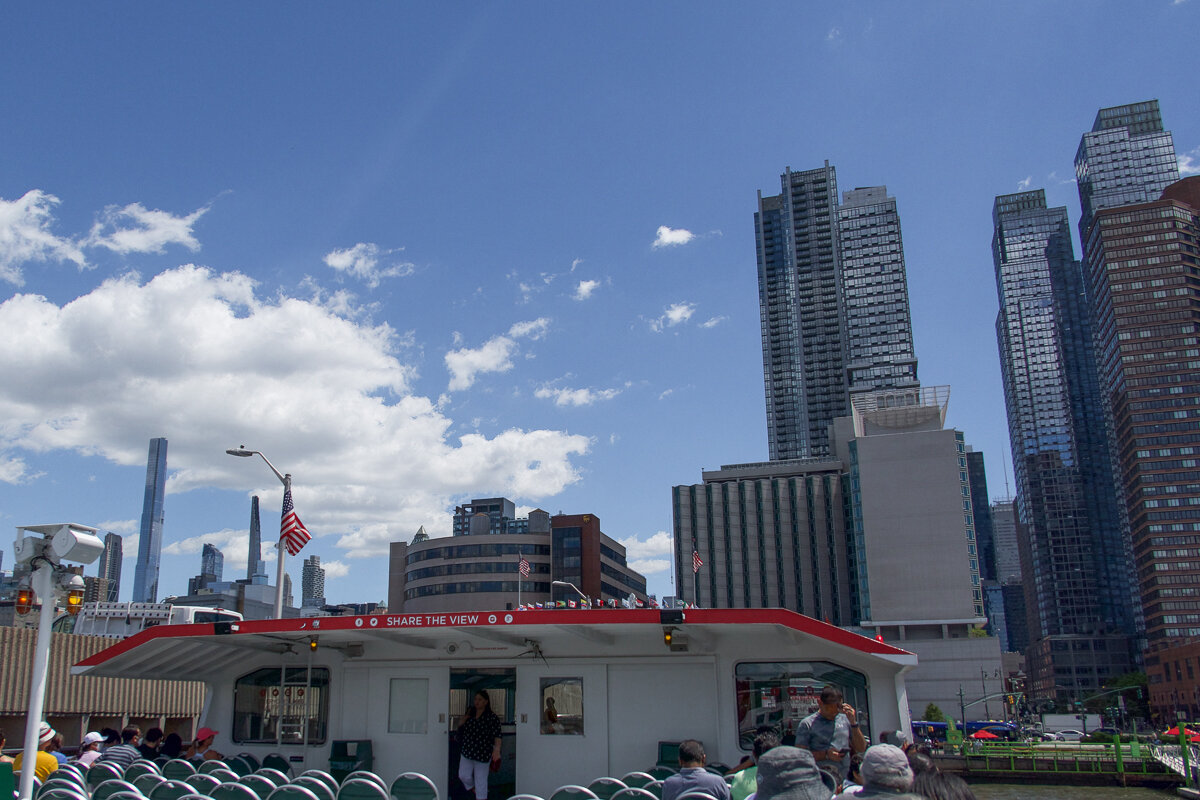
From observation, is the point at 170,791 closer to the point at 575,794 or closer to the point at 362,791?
the point at 362,791

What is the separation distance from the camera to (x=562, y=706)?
13.0 m

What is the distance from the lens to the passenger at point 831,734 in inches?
293

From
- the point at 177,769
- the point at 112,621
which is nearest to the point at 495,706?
the point at 177,769

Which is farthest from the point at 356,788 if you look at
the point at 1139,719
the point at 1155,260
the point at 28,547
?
the point at 1155,260

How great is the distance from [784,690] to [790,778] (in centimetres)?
785

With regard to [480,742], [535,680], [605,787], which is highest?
[535,680]

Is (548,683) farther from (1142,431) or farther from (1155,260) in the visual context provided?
(1155,260)

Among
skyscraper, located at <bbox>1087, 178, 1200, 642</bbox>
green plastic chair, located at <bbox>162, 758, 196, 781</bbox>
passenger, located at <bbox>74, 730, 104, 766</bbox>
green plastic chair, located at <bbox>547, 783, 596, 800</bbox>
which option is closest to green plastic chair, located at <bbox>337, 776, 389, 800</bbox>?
green plastic chair, located at <bbox>547, 783, 596, 800</bbox>

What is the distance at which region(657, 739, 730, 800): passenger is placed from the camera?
22.0 feet

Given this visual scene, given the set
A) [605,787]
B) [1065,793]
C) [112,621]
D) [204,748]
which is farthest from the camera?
[112,621]

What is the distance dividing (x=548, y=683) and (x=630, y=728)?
1.35m

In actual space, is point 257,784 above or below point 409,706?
below

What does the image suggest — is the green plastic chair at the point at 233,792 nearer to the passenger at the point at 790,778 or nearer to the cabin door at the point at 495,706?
the passenger at the point at 790,778

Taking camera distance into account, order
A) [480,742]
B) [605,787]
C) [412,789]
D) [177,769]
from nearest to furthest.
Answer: [412,789] < [605,787] < [177,769] < [480,742]
